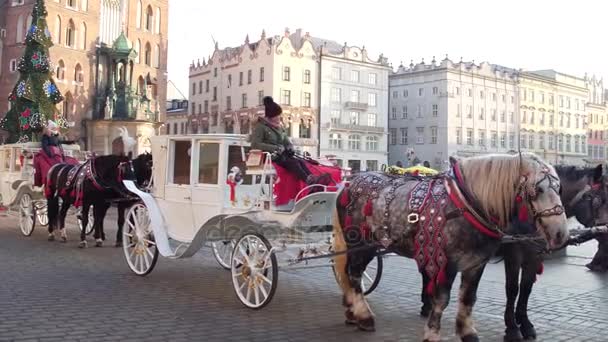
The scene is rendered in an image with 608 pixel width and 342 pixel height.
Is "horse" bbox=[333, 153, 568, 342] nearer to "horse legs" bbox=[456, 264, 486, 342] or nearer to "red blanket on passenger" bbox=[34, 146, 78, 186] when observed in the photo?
"horse legs" bbox=[456, 264, 486, 342]

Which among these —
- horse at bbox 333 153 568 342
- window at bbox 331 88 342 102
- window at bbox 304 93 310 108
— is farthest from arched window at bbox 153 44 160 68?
horse at bbox 333 153 568 342

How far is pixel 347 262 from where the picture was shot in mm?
6754

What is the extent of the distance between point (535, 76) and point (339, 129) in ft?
111

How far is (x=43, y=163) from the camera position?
556 inches

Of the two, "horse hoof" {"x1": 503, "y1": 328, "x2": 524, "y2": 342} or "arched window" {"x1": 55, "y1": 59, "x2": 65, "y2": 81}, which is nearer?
"horse hoof" {"x1": 503, "y1": 328, "x2": 524, "y2": 342}

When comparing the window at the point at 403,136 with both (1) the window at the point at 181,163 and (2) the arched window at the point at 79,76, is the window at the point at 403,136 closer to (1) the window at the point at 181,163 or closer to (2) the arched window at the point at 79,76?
(2) the arched window at the point at 79,76

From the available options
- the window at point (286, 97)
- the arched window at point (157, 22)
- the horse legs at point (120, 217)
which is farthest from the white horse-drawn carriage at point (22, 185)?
the window at point (286, 97)

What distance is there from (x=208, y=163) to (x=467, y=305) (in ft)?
13.7

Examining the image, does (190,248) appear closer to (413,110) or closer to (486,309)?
(486,309)

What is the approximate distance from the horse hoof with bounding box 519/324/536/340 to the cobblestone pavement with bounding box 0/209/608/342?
0.32 feet

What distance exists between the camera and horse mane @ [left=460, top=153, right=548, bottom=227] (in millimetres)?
5316

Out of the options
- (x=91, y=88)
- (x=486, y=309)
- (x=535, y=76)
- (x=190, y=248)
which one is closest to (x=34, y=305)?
(x=190, y=248)

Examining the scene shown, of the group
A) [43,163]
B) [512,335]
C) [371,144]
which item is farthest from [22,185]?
[371,144]

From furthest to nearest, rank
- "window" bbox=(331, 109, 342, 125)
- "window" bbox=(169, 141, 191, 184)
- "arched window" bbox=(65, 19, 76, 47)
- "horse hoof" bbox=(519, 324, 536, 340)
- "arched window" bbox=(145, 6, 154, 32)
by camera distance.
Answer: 1. "window" bbox=(331, 109, 342, 125)
2. "arched window" bbox=(145, 6, 154, 32)
3. "arched window" bbox=(65, 19, 76, 47)
4. "window" bbox=(169, 141, 191, 184)
5. "horse hoof" bbox=(519, 324, 536, 340)
